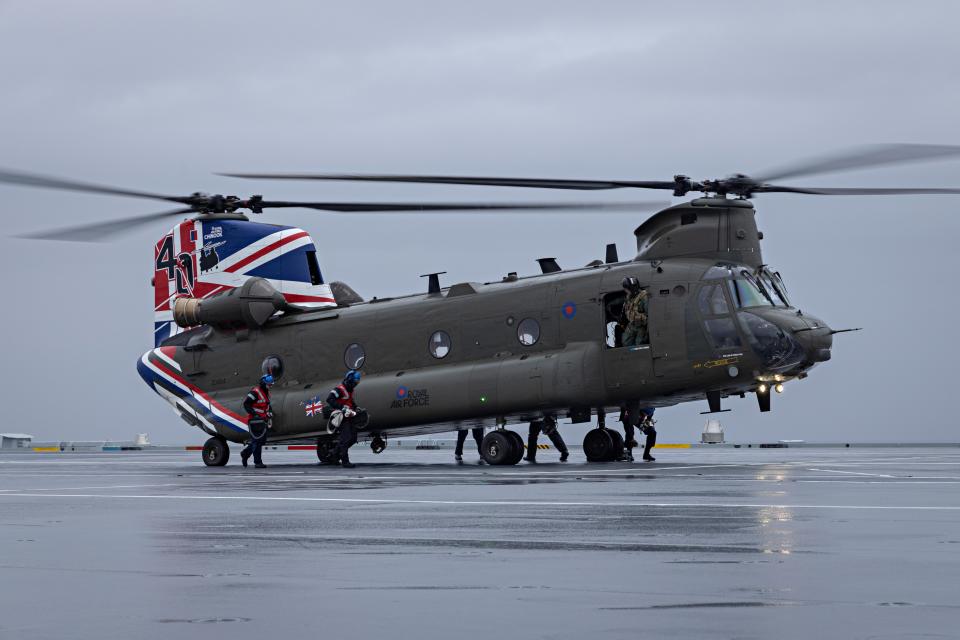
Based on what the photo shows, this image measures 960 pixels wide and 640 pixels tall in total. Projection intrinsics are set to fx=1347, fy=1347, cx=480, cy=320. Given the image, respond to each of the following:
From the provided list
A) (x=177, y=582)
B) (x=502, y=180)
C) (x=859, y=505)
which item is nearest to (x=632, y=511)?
(x=859, y=505)

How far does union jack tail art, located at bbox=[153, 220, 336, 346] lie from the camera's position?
1234 inches

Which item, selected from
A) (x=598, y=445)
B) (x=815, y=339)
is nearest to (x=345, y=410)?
(x=598, y=445)

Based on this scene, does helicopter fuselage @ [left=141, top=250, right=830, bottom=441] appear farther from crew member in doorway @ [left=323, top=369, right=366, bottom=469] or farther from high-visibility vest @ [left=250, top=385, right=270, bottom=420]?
crew member in doorway @ [left=323, top=369, right=366, bottom=469]

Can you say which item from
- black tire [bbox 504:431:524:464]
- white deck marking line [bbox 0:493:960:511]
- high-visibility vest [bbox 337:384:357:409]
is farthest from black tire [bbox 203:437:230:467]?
white deck marking line [bbox 0:493:960:511]

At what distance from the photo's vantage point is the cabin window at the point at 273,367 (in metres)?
30.0

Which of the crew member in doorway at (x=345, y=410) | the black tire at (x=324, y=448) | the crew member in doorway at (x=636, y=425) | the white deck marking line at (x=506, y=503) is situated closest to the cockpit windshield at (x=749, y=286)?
the crew member in doorway at (x=636, y=425)

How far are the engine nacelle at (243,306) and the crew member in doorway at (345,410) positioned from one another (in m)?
4.74

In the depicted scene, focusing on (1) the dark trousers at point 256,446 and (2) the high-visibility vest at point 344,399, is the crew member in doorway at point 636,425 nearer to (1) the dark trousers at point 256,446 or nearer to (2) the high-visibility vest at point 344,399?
(2) the high-visibility vest at point 344,399

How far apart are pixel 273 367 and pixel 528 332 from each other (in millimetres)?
6554

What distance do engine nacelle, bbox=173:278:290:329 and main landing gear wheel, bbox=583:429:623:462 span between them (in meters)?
8.03

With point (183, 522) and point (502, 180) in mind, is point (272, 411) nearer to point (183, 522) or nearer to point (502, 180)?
point (502, 180)

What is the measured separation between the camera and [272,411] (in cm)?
2966

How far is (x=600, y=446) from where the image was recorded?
27.3 meters

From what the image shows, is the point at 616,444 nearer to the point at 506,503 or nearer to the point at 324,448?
the point at 324,448
